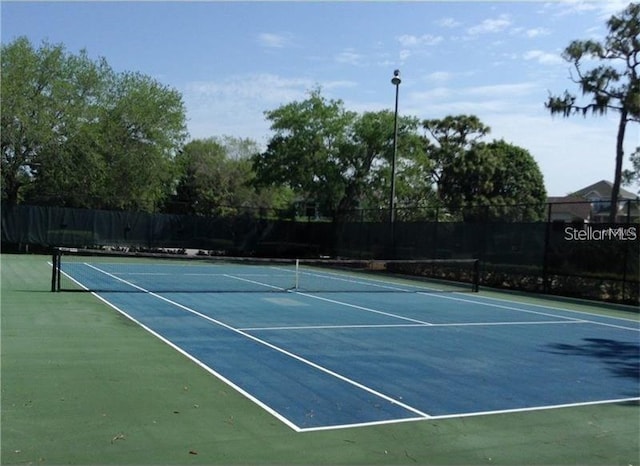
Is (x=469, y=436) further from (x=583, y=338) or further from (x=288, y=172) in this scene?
(x=288, y=172)

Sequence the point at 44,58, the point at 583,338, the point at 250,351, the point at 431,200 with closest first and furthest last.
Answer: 1. the point at 250,351
2. the point at 583,338
3. the point at 44,58
4. the point at 431,200

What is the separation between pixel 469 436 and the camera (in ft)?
19.0

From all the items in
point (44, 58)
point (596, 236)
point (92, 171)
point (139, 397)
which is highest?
point (44, 58)

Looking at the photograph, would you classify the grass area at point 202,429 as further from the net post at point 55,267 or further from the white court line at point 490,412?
the net post at point 55,267

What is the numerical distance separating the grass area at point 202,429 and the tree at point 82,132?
25.3 meters

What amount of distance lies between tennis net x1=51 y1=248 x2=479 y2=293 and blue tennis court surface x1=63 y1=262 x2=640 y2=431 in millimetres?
749

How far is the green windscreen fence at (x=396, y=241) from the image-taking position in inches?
793

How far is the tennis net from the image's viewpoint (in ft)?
58.2

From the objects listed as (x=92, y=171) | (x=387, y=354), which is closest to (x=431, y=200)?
(x=92, y=171)

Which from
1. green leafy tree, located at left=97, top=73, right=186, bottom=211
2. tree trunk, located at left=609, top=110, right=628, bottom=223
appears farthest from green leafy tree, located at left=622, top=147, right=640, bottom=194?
green leafy tree, located at left=97, top=73, right=186, bottom=211

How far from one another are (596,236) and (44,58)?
26.1 meters

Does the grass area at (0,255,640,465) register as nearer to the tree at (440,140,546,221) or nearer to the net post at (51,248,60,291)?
the net post at (51,248,60,291)

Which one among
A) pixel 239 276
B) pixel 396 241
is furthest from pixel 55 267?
pixel 396 241

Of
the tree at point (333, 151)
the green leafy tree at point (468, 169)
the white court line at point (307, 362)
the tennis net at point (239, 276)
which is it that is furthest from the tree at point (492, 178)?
the white court line at point (307, 362)
